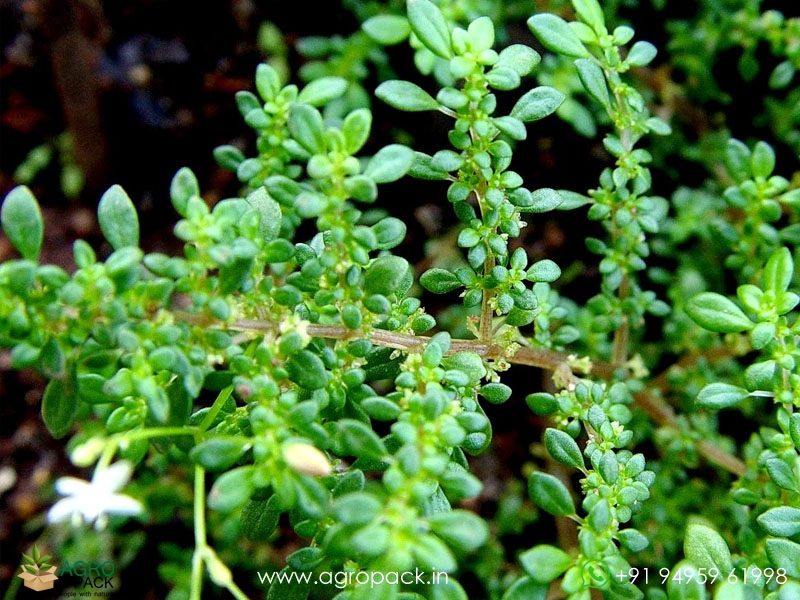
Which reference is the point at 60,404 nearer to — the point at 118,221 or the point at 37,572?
the point at 118,221

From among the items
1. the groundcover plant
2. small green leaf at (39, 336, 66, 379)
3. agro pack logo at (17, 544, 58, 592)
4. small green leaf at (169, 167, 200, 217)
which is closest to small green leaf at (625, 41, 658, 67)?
the groundcover plant

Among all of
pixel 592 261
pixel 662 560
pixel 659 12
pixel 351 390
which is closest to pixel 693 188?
pixel 592 261

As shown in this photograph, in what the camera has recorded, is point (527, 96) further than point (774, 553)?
Yes

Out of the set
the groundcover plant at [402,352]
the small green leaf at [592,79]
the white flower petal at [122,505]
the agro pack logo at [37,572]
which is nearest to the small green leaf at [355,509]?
the groundcover plant at [402,352]

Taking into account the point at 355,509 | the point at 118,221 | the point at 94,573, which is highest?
the point at 118,221

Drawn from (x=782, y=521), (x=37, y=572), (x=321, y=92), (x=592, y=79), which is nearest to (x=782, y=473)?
(x=782, y=521)

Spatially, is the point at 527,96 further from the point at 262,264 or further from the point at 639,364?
the point at 639,364

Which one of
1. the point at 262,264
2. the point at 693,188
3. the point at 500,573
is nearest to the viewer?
the point at 262,264

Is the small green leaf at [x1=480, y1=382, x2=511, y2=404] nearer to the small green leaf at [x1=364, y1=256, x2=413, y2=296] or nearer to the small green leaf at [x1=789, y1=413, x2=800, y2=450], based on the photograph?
the small green leaf at [x1=364, y1=256, x2=413, y2=296]
